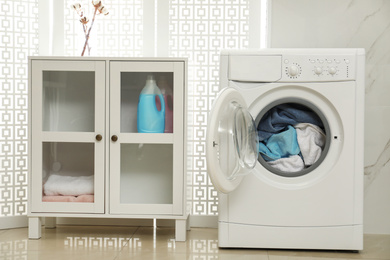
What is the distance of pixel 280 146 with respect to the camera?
2.45 meters

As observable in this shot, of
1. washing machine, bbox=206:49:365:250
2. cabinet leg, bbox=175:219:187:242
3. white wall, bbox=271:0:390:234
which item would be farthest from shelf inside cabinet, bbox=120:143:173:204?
white wall, bbox=271:0:390:234

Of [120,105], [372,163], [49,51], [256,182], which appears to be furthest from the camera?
[49,51]

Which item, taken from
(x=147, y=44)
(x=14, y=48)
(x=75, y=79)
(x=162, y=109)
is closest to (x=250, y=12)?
(x=147, y=44)

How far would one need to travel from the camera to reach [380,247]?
2.53m

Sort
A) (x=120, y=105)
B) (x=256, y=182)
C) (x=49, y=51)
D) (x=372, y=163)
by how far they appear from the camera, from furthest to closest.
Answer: (x=49, y=51), (x=372, y=163), (x=120, y=105), (x=256, y=182)

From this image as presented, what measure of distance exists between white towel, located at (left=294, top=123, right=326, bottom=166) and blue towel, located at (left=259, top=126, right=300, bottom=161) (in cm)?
3

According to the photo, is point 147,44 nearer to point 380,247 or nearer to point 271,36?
point 271,36

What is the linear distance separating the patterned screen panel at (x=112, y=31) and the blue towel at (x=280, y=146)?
1.00 m

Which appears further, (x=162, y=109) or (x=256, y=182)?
→ (x=162, y=109)

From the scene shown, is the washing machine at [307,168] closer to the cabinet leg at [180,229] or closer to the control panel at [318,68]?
the control panel at [318,68]

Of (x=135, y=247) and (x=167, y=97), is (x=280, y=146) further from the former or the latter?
(x=135, y=247)

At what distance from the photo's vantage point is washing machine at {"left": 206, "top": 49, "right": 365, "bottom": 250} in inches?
94.3

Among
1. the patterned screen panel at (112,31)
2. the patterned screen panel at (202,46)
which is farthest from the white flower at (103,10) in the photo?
the patterned screen panel at (202,46)

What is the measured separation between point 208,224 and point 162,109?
75 centimetres
